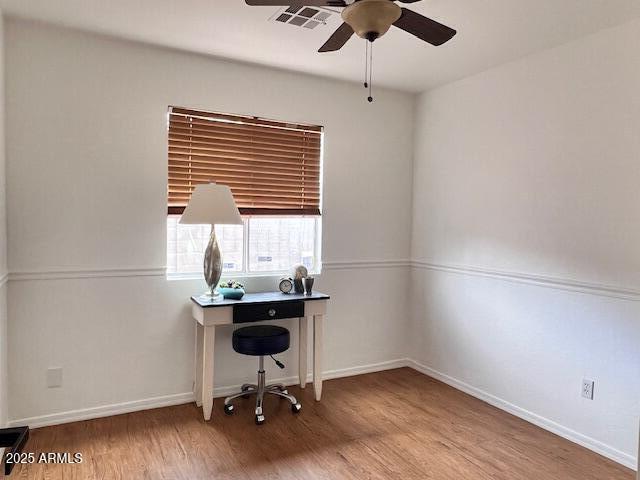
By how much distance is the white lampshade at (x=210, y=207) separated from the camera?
3133 mm

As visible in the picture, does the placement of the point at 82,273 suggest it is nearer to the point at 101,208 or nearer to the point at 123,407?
the point at 101,208

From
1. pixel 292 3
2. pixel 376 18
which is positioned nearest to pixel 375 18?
pixel 376 18

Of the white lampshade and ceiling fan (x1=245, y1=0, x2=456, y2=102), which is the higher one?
ceiling fan (x1=245, y1=0, x2=456, y2=102)

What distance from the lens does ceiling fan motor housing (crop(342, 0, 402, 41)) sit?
70.9 inches

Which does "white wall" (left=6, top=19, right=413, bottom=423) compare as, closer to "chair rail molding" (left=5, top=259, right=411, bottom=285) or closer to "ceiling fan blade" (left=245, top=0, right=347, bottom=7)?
"chair rail molding" (left=5, top=259, right=411, bottom=285)

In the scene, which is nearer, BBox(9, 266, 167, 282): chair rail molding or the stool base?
BBox(9, 266, 167, 282): chair rail molding

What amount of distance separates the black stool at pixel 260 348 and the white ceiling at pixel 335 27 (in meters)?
1.98

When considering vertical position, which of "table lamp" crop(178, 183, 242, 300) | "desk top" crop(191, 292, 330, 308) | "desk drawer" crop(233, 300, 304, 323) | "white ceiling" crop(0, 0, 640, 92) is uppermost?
"white ceiling" crop(0, 0, 640, 92)

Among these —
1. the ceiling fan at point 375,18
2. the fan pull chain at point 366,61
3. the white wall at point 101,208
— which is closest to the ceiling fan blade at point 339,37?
the ceiling fan at point 375,18

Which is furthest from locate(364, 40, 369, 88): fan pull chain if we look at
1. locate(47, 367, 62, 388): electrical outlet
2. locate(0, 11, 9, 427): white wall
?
locate(47, 367, 62, 388): electrical outlet

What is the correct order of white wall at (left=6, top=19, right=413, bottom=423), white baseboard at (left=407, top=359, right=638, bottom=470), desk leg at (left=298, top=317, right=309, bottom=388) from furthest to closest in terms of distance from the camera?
desk leg at (left=298, top=317, right=309, bottom=388) → white wall at (left=6, top=19, right=413, bottom=423) → white baseboard at (left=407, top=359, right=638, bottom=470)

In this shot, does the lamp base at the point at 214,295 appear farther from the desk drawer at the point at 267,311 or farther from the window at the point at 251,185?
the window at the point at 251,185

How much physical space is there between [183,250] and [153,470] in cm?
153

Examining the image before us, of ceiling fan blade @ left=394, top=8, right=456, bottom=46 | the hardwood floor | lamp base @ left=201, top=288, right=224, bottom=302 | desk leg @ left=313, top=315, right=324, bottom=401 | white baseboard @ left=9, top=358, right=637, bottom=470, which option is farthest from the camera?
desk leg @ left=313, top=315, right=324, bottom=401
